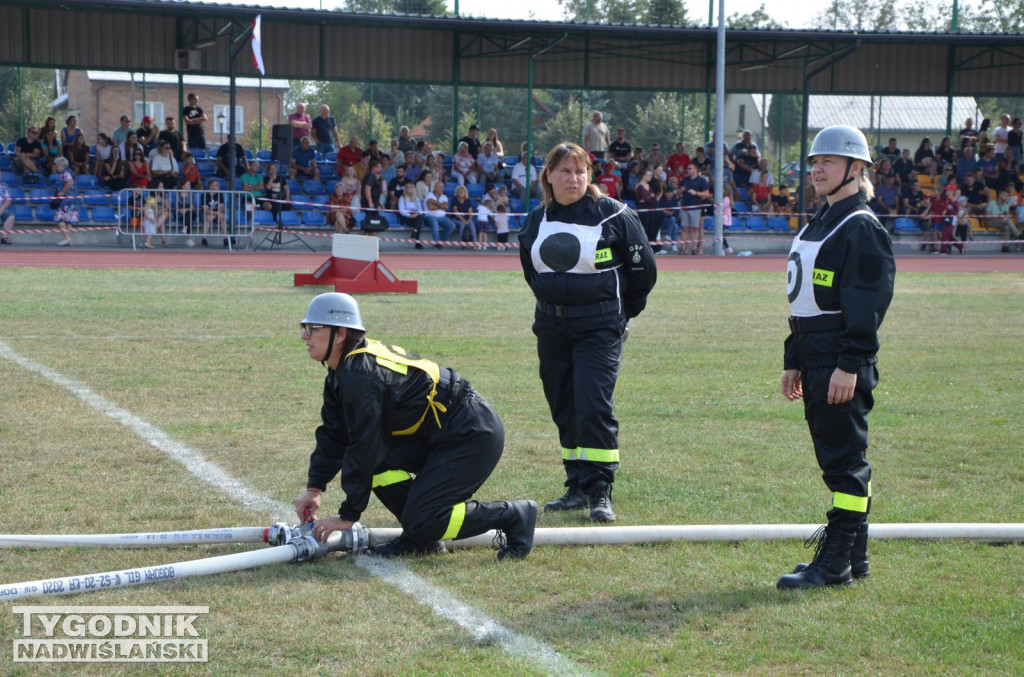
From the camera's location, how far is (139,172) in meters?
25.7

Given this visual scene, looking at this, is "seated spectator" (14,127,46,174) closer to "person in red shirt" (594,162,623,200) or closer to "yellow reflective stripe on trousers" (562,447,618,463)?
"person in red shirt" (594,162,623,200)

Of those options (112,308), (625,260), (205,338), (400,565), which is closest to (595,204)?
(625,260)

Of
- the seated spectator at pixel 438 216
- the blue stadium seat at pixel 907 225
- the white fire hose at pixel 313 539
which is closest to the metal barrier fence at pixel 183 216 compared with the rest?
the seated spectator at pixel 438 216

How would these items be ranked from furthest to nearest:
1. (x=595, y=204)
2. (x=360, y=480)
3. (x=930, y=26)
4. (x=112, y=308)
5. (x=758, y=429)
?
1. (x=930, y=26)
2. (x=112, y=308)
3. (x=758, y=429)
4. (x=595, y=204)
5. (x=360, y=480)

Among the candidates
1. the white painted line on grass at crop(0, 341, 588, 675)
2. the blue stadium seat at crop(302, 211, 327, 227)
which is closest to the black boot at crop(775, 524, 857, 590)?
the white painted line on grass at crop(0, 341, 588, 675)

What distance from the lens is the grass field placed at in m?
4.09

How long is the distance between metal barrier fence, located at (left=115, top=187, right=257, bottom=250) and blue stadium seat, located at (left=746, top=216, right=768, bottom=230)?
13.6 m

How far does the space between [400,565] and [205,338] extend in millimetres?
7463

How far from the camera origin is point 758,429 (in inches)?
320

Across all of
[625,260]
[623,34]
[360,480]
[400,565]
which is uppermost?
[623,34]

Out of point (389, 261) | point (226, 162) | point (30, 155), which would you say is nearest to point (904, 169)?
point (389, 261)

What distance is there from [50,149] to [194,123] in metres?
3.41

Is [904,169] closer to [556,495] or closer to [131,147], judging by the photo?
[131,147]

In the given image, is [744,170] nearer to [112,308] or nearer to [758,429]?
[112,308]
